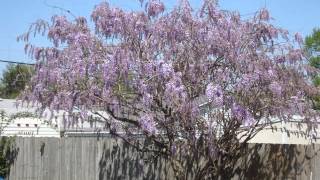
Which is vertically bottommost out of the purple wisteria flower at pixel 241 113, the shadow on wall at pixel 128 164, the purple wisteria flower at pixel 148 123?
the shadow on wall at pixel 128 164

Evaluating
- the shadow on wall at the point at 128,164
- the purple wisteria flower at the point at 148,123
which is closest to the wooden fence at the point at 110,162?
the shadow on wall at the point at 128,164

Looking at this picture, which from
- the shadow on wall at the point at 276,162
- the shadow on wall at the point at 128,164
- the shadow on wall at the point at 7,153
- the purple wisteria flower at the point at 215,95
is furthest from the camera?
the shadow on wall at the point at 7,153

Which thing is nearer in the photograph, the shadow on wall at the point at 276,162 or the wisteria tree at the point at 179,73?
the wisteria tree at the point at 179,73

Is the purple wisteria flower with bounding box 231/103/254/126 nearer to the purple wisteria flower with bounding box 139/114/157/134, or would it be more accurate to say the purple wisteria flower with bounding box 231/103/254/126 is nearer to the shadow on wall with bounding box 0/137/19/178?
the purple wisteria flower with bounding box 139/114/157/134

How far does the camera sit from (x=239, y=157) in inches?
423

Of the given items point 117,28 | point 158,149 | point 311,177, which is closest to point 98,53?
point 117,28

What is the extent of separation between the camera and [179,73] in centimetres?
883

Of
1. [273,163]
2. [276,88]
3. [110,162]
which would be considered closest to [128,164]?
[110,162]

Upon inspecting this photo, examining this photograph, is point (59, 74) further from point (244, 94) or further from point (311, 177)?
point (311, 177)

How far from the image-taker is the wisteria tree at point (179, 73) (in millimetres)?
8852

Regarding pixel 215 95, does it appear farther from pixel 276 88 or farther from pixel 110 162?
pixel 110 162

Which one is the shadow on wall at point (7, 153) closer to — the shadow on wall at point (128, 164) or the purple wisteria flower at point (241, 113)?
the shadow on wall at point (128, 164)

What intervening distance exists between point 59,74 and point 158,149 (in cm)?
257

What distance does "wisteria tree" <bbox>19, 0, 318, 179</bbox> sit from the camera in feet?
29.0
